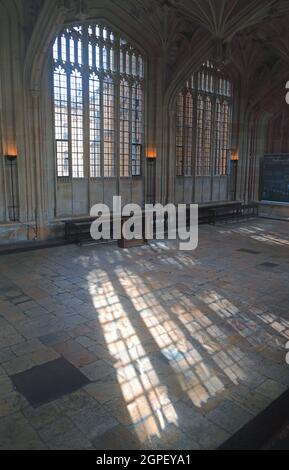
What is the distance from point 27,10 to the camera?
35.1 feet

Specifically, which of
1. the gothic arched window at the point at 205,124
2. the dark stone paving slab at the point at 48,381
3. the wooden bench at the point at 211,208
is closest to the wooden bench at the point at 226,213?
the wooden bench at the point at 211,208

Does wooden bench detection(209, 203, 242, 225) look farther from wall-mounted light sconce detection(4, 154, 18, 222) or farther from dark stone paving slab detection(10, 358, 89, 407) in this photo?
dark stone paving slab detection(10, 358, 89, 407)

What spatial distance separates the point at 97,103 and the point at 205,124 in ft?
19.2

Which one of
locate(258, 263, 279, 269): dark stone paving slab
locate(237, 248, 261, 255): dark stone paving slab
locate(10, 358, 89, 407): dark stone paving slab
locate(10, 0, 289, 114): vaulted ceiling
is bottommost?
locate(10, 358, 89, 407): dark stone paving slab

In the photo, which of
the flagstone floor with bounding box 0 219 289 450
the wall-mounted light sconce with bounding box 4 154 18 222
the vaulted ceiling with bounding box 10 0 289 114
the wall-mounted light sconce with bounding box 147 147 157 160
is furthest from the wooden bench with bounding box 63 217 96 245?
the vaulted ceiling with bounding box 10 0 289 114

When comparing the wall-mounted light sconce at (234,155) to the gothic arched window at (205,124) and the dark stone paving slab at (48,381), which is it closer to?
the gothic arched window at (205,124)

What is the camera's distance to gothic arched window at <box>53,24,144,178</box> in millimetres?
12141

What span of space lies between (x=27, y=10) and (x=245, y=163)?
1239 centimetres

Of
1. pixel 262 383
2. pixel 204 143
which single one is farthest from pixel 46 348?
pixel 204 143

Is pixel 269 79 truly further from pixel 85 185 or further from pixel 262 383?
pixel 262 383

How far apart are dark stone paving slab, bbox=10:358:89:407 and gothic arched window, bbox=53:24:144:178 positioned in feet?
28.8

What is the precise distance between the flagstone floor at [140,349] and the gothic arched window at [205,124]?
7.90 meters

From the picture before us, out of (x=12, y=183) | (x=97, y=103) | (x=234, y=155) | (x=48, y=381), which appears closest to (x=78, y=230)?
(x=12, y=183)

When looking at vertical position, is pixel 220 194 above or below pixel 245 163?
below
